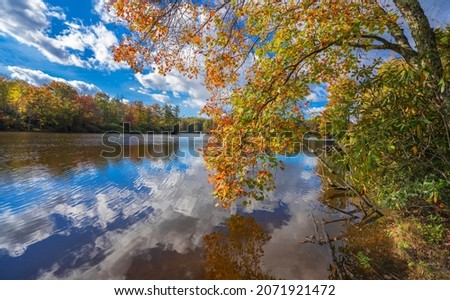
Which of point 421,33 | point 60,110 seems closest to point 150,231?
point 421,33

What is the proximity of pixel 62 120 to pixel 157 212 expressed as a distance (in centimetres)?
5428

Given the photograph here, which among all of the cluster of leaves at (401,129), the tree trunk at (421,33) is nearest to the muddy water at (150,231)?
the cluster of leaves at (401,129)

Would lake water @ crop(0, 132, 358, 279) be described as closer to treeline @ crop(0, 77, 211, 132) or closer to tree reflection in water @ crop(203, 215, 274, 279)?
tree reflection in water @ crop(203, 215, 274, 279)

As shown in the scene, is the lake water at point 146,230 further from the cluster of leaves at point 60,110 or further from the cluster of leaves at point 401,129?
the cluster of leaves at point 60,110

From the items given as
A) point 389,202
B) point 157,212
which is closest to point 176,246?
point 157,212

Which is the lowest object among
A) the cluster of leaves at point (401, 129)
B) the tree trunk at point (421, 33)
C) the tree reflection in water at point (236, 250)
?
the tree reflection in water at point (236, 250)

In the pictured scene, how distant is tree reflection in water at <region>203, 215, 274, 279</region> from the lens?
6.09 meters

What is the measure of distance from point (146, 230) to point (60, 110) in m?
55.9

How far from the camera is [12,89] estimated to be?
48.5 metres

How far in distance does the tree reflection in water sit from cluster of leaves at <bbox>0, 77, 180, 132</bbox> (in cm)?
5119

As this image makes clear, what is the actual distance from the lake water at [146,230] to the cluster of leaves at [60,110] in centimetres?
4154

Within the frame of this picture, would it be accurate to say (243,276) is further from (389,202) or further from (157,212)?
(157,212)

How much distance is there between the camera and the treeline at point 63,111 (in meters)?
45.8
